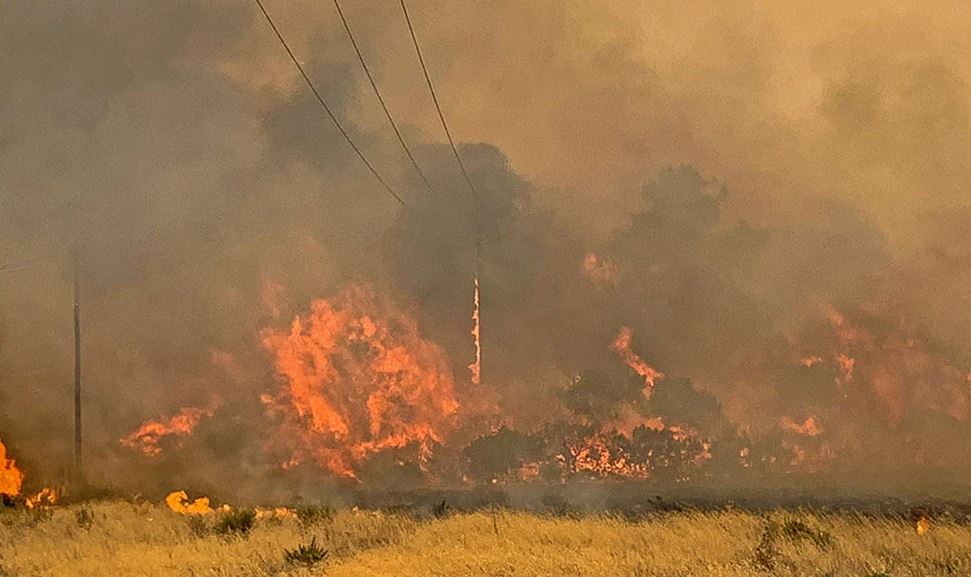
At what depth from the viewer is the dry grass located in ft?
42.8

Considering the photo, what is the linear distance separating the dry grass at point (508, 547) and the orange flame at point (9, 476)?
7.76 m

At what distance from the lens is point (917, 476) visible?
32.4 m

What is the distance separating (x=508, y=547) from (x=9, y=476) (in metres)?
19.1

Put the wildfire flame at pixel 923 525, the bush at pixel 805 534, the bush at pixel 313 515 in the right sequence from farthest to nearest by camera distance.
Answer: the bush at pixel 313 515, the wildfire flame at pixel 923 525, the bush at pixel 805 534

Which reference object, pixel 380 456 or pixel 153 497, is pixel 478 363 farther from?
pixel 153 497

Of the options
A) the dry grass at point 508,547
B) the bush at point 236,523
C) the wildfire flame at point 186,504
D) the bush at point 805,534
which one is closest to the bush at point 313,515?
the dry grass at point 508,547

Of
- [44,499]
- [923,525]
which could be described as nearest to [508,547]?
[923,525]

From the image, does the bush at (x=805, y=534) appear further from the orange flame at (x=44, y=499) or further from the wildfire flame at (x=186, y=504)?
the orange flame at (x=44, y=499)

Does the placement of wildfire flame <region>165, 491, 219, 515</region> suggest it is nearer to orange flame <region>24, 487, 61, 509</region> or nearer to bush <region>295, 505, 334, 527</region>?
bush <region>295, 505, 334, 527</region>

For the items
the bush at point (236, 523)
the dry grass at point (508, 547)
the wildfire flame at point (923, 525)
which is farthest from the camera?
the bush at point (236, 523)

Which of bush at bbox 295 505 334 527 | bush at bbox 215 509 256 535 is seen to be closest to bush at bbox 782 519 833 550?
bush at bbox 295 505 334 527

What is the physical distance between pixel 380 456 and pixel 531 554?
1922cm

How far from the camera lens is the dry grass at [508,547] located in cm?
1305

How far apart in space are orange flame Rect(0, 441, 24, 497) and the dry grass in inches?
305
